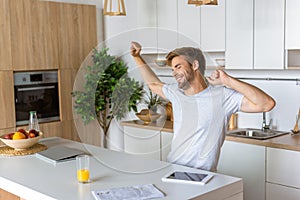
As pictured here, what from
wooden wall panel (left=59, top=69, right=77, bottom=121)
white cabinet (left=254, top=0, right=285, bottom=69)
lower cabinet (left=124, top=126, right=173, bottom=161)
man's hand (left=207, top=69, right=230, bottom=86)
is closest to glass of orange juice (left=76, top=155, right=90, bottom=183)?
lower cabinet (left=124, top=126, right=173, bottom=161)

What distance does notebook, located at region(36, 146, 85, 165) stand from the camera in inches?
104

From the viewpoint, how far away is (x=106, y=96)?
227cm

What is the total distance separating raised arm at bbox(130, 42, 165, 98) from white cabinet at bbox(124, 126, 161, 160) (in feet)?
0.84

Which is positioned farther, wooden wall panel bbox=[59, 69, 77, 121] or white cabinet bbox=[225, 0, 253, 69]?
wooden wall panel bbox=[59, 69, 77, 121]

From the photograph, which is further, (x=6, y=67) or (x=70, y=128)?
(x=70, y=128)

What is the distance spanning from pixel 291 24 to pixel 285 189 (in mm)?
1273

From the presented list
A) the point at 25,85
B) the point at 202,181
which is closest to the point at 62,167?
the point at 202,181

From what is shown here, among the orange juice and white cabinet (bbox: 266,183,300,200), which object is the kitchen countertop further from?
the orange juice

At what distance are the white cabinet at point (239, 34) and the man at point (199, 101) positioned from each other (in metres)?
1.23

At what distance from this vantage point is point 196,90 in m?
2.31

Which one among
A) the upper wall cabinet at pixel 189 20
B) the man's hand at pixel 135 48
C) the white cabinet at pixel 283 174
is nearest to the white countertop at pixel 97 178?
the man's hand at pixel 135 48

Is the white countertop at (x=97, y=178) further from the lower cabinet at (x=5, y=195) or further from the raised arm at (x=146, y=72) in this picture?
the raised arm at (x=146, y=72)

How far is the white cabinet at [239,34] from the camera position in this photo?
11.6 feet

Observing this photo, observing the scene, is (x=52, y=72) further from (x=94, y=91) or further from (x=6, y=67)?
(x=94, y=91)
